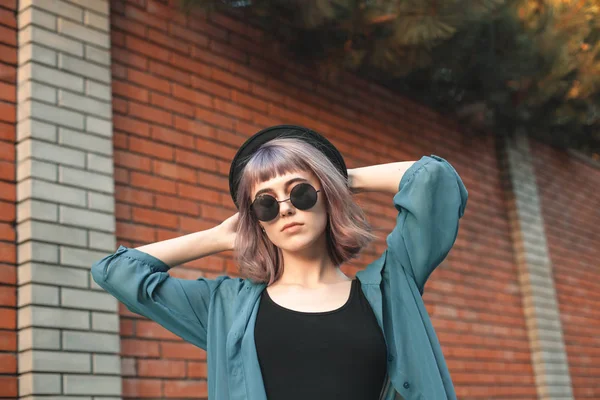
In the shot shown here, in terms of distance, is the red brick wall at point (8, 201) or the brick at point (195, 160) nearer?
the red brick wall at point (8, 201)

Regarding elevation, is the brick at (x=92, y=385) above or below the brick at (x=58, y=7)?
below

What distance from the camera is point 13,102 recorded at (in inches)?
128

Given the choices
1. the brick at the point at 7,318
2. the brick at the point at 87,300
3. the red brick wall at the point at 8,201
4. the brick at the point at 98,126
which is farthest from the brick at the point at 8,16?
the brick at the point at 7,318

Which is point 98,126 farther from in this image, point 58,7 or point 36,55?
point 58,7

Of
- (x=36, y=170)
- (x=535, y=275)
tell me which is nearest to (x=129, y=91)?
(x=36, y=170)

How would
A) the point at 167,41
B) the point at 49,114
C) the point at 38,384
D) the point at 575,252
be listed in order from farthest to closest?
the point at 575,252 → the point at 167,41 → the point at 49,114 → the point at 38,384

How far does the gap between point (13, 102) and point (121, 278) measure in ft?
4.57

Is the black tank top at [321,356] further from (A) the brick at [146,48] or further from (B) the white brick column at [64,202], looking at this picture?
(A) the brick at [146,48]

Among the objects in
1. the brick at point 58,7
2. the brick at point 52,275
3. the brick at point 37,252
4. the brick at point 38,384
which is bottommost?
the brick at point 38,384

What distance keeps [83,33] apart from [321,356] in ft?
7.04

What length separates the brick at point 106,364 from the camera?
Answer: 10.3 feet

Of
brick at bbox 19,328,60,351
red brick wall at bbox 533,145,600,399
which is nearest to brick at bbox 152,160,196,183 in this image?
brick at bbox 19,328,60,351

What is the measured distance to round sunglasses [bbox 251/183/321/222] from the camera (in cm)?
208

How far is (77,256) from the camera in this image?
3193 mm
